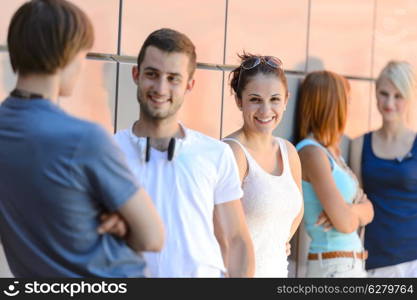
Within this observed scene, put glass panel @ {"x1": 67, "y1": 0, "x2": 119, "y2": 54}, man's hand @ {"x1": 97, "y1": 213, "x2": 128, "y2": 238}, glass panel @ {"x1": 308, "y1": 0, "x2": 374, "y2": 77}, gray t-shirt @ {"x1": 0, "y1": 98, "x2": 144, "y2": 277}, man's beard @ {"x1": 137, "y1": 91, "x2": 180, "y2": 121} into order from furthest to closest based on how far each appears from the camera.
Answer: glass panel @ {"x1": 308, "y1": 0, "x2": 374, "y2": 77}, glass panel @ {"x1": 67, "y1": 0, "x2": 119, "y2": 54}, man's beard @ {"x1": 137, "y1": 91, "x2": 180, "y2": 121}, man's hand @ {"x1": 97, "y1": 213, "x2": 128, "y2": 238}, gray t-shirt @ {"x1": 0, "y1": 98, "x2": 144, "y2": 277}

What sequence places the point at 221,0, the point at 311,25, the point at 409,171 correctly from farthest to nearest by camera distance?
the point at 311,25
the point at 409,171
the point at 221,0

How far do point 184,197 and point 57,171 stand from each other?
732mm

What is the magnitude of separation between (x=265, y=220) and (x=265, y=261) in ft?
0.63

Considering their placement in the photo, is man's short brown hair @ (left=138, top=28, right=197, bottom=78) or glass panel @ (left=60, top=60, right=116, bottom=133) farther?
glass panel @ (left=60, top=60, right=116, bottom=133)

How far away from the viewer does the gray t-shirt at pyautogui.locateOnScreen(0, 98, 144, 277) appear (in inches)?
93.4

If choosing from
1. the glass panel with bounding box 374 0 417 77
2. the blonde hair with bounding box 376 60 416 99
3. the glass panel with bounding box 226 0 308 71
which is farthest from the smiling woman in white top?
the glass panel with bounding box 374 0 417 77

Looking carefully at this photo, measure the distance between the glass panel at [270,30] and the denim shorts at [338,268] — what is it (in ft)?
4.39

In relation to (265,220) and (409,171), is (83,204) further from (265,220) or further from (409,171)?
(409,171)

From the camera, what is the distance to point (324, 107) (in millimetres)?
5352

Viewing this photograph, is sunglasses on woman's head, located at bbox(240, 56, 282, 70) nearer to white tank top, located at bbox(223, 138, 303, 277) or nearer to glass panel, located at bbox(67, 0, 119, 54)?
white tank top, located at bbox(223, 138, 303, 277)

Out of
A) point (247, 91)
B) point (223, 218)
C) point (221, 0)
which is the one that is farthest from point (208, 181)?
point (221, 0)

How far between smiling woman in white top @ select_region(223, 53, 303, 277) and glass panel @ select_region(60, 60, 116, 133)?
0.63 m

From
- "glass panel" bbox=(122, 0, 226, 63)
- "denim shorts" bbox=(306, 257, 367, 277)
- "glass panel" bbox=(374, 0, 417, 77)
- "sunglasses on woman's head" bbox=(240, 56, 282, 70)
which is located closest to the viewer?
"sunglasses on woman's head" bbox=(240, 56, 282, 70)

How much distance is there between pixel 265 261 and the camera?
3.85 m
